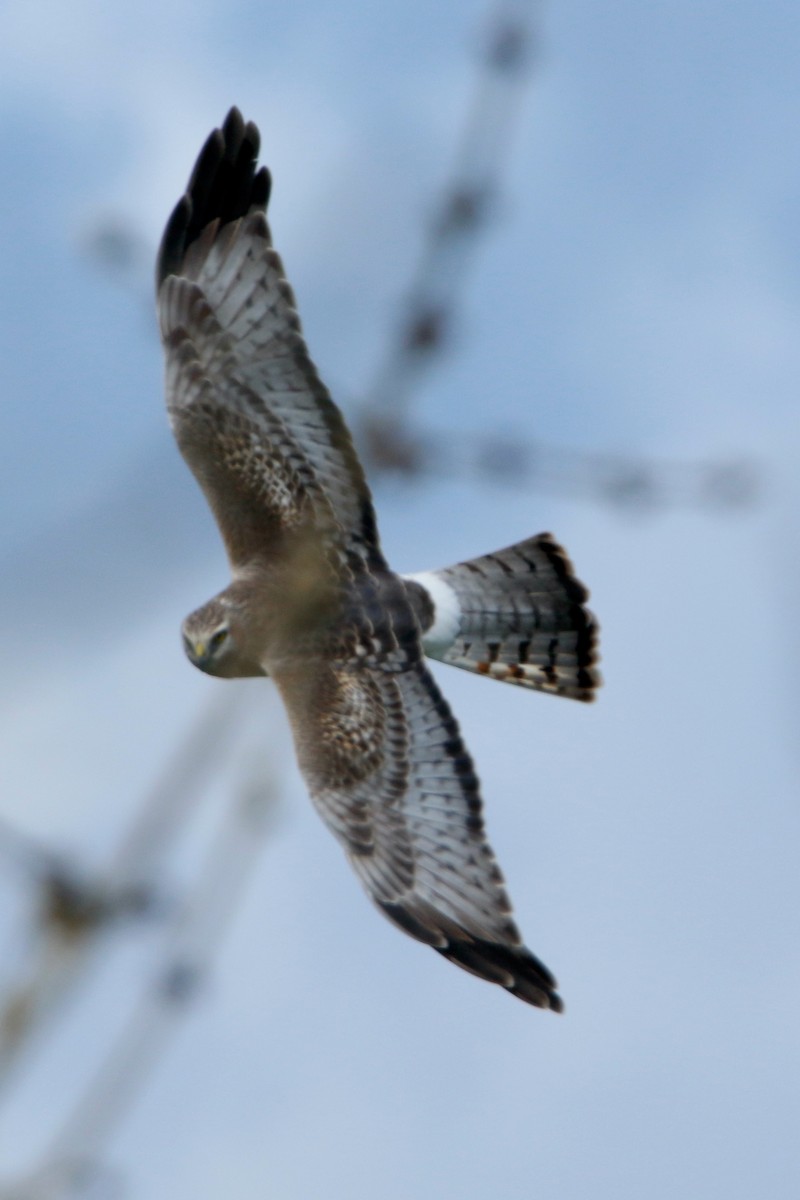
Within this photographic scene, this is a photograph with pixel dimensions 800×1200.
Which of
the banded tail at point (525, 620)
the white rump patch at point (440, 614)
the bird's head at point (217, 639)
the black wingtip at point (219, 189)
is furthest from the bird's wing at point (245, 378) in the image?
the banded tail at point (525, 620)

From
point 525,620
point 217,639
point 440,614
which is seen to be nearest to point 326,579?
point 217,639

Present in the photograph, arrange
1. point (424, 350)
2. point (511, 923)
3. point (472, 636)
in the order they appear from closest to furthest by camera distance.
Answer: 1. point (424, 350)
2. point (511, 923)
3. point (472, 636)

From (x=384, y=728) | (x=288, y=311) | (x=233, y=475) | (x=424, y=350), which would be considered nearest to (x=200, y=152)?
(x=288, y=311)

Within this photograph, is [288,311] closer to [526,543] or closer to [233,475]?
[233,475]

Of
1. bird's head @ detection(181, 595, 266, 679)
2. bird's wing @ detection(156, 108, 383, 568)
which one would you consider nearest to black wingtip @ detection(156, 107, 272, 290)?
bird's wing @ detection(156, 108, 383, 568)

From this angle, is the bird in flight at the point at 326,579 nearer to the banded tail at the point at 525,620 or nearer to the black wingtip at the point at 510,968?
the black wingtip at the point at 510,968

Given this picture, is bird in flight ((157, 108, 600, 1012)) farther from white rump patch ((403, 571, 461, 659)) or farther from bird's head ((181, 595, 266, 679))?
white rump patch ((403, 571, 461, 659))

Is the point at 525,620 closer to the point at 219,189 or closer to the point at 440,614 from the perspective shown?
the point at 440,614

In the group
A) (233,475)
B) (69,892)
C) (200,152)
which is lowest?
(69,892)
